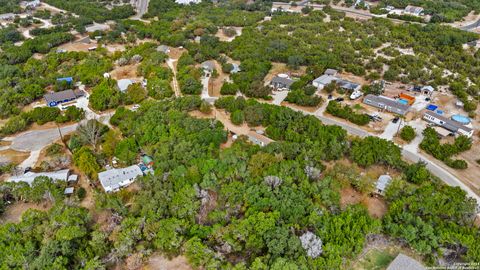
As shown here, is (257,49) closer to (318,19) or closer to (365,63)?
(365,63)

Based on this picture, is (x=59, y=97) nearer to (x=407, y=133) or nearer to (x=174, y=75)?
(x=174, y=75)

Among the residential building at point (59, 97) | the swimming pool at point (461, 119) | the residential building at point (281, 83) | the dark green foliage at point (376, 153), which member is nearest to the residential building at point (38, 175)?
the residential building at point (59, 97)

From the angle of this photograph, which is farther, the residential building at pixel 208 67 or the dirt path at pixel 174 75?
the residential building at pixel 208 67

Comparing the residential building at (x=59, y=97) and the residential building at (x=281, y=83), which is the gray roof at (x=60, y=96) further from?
the residential building at (x=281, y=83)

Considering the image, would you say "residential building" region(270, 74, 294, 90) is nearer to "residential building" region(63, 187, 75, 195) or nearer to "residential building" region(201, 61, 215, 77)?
"residential building" region(201, 61, 215, 77)

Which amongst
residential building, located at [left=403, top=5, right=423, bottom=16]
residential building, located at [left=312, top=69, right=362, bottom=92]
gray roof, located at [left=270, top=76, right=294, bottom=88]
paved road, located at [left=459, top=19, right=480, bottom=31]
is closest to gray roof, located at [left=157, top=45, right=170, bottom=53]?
gray roof, located at [left=270, top=76, right=294, bottom=88]

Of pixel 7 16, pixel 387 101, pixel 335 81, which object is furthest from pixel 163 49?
pixel 7 16
